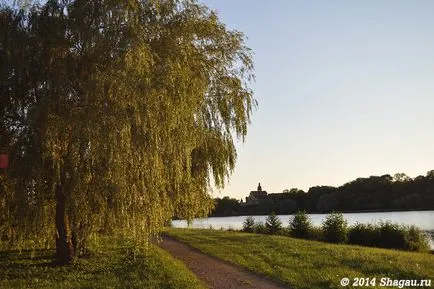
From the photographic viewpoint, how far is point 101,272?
1686cm

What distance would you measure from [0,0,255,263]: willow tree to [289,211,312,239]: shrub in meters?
17.8

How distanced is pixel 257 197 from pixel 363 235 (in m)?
64.4

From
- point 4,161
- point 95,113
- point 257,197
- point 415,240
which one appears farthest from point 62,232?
point 257,197

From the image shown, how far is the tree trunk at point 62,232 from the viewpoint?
17078 millimetres

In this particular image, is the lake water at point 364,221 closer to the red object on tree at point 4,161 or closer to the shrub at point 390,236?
the shrub at point 390,236

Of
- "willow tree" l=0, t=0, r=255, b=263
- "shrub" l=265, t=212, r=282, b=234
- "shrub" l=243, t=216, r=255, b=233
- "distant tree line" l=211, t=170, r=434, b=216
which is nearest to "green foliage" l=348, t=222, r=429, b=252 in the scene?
"shrub" l=265, t=212, r=282, b=234

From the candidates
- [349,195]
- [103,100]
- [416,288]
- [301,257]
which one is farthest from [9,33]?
[349,195]

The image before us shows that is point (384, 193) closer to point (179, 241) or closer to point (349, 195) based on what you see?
point (349, 195)

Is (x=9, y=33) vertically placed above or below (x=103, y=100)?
above

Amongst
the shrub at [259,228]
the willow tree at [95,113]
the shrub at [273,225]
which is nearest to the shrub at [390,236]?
the shrub at [273,225]

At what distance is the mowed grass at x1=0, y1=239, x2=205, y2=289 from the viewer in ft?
48.0

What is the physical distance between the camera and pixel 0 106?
1669cm

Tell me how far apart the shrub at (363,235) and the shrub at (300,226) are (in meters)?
3.50

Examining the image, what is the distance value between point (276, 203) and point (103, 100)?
73.9m
